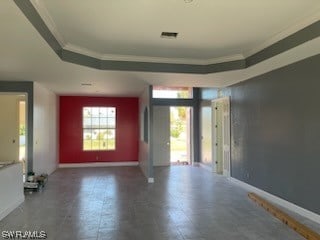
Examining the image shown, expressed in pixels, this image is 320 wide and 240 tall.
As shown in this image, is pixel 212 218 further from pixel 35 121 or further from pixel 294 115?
pixel 35 121

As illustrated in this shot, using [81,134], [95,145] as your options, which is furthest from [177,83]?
[81,134]

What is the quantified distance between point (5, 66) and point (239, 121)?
4.98m

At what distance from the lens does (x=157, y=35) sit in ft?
13.1

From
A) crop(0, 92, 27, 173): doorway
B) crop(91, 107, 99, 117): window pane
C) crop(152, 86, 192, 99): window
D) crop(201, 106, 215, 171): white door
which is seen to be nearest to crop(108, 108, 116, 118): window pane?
crop(91, 107, 99, 117): window pane

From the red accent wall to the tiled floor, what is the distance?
258 centimetres

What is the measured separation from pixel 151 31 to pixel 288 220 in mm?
3339

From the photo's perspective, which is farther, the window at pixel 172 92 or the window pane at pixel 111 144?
the window pane at pixel 111 144

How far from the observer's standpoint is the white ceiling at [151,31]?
9.89ft

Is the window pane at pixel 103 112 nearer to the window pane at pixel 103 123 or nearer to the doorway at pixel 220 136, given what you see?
the window pane at pixel 103 123

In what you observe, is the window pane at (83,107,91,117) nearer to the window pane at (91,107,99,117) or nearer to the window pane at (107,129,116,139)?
the window pane at (91,107,99,117)

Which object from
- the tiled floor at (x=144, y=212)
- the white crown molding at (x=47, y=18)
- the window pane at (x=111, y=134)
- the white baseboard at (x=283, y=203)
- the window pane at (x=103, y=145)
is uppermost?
the white crown molding at (x=47, y=18)

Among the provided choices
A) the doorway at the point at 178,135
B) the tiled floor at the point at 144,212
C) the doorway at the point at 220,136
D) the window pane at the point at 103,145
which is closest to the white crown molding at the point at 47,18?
the tiled floor at the point at 144,212

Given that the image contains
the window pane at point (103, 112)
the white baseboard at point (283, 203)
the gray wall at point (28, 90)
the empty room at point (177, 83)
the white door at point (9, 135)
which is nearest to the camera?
the empty room at point (177, 83)

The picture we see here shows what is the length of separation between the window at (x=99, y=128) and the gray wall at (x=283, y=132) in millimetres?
4842
